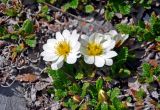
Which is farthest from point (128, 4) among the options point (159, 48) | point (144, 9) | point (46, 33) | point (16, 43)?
point (16, 43)

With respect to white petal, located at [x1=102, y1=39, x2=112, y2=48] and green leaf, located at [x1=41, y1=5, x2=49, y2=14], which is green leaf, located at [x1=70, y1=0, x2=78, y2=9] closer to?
green leaf, located at [x1=41, y1=5, x2=49, y2=14]

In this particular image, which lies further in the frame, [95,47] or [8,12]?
[8,12]

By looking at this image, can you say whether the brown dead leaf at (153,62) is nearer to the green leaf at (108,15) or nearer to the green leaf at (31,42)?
the green leaf at (108,15)

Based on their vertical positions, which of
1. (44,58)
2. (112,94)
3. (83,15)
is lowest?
(112,94)

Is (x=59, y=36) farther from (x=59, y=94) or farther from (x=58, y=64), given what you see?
(x=59, y=94)

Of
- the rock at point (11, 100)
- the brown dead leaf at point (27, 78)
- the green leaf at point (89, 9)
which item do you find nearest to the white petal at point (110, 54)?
the green leaf at point (89, 9)

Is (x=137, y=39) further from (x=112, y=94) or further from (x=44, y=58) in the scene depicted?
(x=44, y=58)
